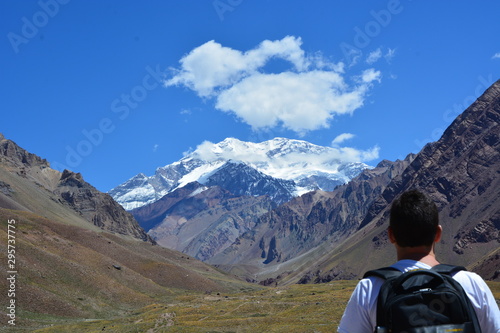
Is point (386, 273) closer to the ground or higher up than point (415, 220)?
closer to the ground

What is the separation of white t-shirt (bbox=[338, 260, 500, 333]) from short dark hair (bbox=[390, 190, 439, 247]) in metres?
0.71

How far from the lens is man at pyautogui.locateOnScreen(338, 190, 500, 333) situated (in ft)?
21.0

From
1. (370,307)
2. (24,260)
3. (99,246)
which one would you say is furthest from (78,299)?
(370,307)

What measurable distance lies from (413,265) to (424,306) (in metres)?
0.73

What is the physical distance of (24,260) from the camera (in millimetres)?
107250

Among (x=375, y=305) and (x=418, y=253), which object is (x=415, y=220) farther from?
(x=375, y=305)

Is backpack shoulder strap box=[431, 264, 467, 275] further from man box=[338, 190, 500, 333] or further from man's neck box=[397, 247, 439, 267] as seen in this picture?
man's neck box=[397, 247, 439, 267]

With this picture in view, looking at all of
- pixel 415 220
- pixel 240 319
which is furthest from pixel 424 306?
pixel 240 319

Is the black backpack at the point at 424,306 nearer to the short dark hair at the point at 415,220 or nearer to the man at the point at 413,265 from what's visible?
the man at the point at 413,265

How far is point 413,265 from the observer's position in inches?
269

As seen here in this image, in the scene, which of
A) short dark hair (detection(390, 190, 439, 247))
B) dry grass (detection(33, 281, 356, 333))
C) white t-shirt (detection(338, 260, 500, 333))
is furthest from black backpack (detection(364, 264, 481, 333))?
dry grass (detection(33, 281, 356, 333))
